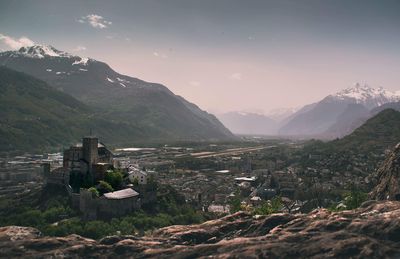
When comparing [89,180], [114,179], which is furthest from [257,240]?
[89,180]

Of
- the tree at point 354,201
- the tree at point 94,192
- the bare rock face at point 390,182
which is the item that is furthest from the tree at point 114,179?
the bare rock face at point 390,182

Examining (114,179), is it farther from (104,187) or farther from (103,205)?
(103,205)

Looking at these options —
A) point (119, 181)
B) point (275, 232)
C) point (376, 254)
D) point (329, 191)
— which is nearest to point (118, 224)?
point (119, 181)

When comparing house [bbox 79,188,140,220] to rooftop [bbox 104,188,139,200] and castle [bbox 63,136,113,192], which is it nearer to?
rooftop [bbox 104,188,139,200]

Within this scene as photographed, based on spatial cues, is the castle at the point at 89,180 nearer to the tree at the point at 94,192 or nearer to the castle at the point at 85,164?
the castle at the point at 85,164

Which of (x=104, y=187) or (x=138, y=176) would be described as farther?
(x=138, y=176)

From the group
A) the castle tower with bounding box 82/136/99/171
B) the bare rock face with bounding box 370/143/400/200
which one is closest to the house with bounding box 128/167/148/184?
the castle tower with bounding box 82/136/99/171
